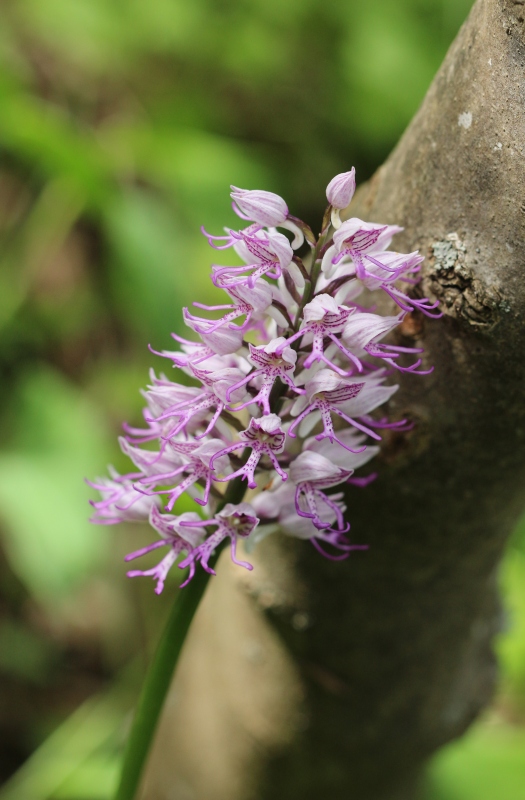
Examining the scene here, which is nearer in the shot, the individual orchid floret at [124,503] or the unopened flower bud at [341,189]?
the unopened flower bud at [341,189]

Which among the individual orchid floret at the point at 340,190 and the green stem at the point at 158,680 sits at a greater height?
the individual orchid floret at the point at 340,190

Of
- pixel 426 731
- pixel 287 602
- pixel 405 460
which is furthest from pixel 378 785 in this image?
pixel 405 460

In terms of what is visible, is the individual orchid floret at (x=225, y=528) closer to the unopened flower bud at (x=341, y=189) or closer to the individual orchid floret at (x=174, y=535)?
the individual orchid floret at (x=174, y=535)

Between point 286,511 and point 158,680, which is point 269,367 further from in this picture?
point 158,680

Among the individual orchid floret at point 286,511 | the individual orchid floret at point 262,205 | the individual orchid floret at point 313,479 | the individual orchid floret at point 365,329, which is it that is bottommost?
the individual orchid floret at point 286,511

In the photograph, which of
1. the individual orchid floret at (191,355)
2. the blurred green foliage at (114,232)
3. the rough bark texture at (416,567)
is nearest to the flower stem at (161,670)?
the individual orchid floret at (191,355)

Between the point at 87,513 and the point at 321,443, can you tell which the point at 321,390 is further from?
the point at 87,513
